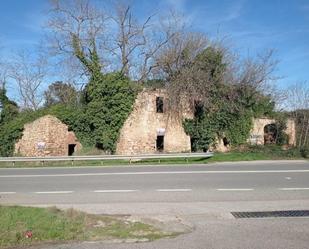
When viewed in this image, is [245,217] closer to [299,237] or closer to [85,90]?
[299,237]

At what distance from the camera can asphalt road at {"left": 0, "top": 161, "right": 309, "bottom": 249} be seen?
695 centimetres

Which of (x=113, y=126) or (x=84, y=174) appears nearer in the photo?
(x=84, y=174)

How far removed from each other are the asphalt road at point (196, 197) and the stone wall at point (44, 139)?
12.7 meters

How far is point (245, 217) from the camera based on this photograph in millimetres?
8734

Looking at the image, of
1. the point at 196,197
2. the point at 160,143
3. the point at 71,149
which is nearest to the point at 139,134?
the point at 160,143

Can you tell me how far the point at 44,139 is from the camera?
100 ft

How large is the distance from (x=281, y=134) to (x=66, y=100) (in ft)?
59.1

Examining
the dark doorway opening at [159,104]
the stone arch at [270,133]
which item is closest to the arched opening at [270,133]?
the stone arch at [270,133]

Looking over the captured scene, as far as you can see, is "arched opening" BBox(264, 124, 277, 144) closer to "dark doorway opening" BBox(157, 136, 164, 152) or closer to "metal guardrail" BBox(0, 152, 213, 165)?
"dark doorway opening" BBox(157, 136, 164, 152)

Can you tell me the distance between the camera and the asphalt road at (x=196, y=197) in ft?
22.8

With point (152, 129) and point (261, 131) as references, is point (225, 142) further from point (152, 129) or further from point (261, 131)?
point (152, 129)

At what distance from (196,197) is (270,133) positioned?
26766mm

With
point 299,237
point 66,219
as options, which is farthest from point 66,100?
point 299,237

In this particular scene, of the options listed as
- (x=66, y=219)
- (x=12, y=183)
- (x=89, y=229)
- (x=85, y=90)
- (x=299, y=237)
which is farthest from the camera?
(x=85, y=90)
